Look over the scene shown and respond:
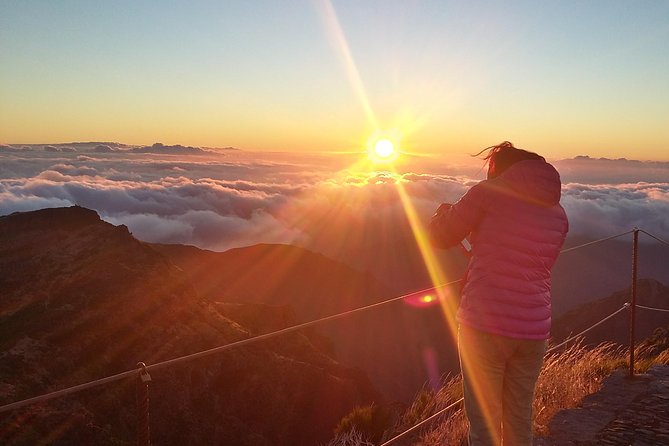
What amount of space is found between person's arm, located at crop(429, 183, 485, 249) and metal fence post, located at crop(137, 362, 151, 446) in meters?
1.29

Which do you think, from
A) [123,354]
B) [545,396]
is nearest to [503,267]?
[545,396]

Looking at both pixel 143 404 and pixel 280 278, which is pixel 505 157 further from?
pixel 280 278

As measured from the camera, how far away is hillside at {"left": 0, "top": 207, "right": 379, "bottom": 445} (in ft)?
101

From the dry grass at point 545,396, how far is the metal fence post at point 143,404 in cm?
245

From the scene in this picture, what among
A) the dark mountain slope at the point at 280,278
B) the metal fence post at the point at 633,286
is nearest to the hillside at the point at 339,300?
the dark mountain slope at the point at 280,278

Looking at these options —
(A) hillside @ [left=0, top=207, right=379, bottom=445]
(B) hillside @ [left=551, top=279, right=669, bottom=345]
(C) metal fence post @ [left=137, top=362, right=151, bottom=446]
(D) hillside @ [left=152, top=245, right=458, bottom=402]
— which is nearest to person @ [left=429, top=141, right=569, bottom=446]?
(C) metal fence post @ [left=137, top=362, right=151, bottom=446]

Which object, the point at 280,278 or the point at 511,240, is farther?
the point at 280,278

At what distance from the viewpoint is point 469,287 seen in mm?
2340

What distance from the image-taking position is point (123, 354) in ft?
122

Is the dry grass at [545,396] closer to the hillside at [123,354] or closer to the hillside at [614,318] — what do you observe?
the hillside at [123,354]

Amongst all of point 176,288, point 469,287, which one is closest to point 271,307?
point 176,288

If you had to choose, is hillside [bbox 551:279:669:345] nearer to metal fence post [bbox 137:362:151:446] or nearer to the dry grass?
the dry grass

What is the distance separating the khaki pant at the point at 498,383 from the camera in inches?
92.6

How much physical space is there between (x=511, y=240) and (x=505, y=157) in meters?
0.37
